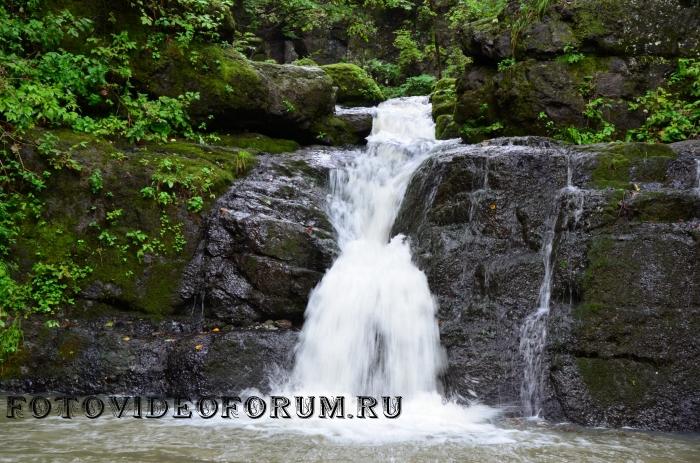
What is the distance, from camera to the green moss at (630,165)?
20.1ft

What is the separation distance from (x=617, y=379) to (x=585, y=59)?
6.00 metres

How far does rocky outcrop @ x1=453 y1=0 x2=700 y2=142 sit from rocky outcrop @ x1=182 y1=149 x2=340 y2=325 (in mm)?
4277

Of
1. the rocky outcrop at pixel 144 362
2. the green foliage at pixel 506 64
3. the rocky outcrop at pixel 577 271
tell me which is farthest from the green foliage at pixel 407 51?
the rocky outcrop at pixel 144 362

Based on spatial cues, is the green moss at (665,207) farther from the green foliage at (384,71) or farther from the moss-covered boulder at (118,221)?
the green foliage at (384,71)

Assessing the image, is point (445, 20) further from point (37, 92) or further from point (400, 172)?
point (37, 92)

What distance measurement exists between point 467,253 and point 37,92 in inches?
237

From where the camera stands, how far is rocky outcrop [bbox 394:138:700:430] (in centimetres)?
495

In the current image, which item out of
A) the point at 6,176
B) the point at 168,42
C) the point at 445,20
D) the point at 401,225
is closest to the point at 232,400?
the point at 401,225

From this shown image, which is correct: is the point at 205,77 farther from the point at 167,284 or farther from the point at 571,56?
the point at 571,56

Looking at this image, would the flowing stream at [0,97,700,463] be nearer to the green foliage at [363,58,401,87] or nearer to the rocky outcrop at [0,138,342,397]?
the rocky outcrop at [0,138,342,397]

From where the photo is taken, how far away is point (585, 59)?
893 centimetres

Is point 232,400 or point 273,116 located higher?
point 273,116

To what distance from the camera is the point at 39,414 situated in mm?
4816

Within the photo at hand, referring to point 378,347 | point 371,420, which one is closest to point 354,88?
point 378,347
